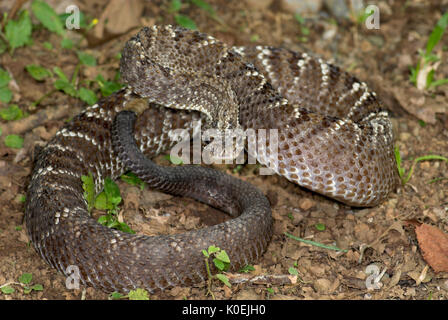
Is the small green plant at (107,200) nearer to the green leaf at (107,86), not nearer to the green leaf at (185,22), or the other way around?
the green leaf at (107,86)

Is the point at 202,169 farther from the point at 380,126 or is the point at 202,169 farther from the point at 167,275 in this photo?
the point at 380,126

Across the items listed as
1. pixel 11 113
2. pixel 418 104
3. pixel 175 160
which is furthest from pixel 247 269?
pixel 418 104

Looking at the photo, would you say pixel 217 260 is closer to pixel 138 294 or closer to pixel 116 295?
pixel 138 294

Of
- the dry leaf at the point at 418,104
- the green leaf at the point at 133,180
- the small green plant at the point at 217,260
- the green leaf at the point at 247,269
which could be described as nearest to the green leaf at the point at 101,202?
the green leaf at the point at 133,180

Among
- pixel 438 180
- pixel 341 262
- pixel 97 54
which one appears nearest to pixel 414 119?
pixel 438 180

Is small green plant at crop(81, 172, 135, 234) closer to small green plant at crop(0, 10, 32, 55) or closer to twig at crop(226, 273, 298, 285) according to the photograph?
twig at crop(226, 273, 298, 285)
